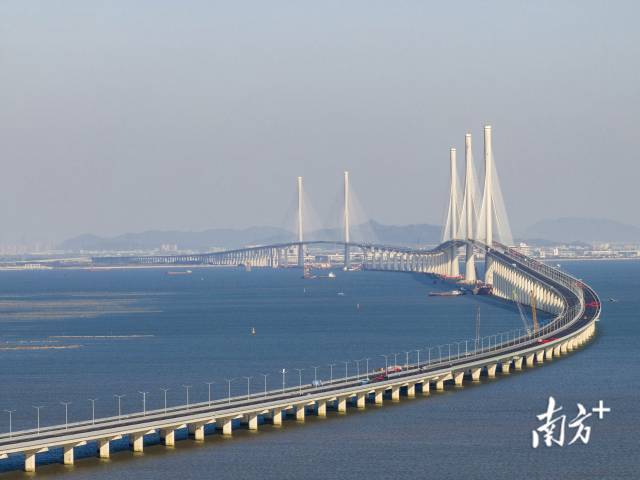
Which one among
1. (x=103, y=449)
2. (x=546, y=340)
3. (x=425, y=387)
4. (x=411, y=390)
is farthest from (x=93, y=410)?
(x=546, y=340)

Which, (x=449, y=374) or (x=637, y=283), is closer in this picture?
(x=449, y=374)

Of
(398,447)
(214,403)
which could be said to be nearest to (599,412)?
(398,447)

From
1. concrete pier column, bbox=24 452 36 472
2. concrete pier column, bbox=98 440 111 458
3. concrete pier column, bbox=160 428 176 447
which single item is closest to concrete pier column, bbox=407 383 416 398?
concrete pier column, bbox=160 428 176 447

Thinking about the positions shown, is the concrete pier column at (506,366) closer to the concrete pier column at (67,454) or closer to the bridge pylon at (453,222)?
the concrete pier column at (67,454)

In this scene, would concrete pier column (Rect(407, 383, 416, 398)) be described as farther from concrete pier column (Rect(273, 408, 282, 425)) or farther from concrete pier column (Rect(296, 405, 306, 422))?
concrete pier column (Rect(273, 408, 282, 425))

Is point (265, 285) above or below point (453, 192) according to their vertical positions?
below

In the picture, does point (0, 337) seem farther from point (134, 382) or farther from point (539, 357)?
point (539, 357)

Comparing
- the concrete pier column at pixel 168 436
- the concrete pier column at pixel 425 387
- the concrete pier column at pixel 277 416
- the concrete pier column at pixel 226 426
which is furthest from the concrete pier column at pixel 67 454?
→ the concrete pier column at pixel 425 387
